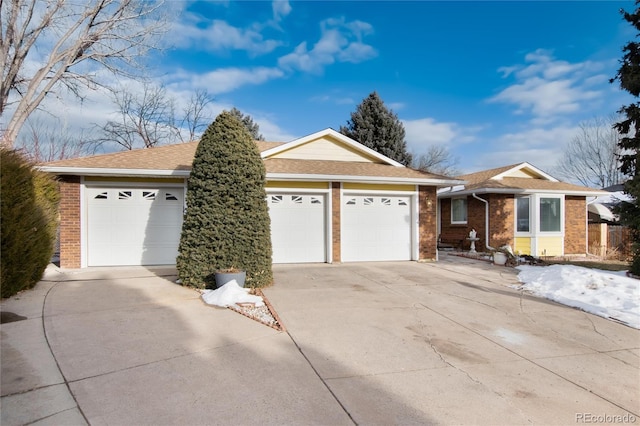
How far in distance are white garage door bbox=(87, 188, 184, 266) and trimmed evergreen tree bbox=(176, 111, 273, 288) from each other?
10.2ft

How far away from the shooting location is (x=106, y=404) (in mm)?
2768

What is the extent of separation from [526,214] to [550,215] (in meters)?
1.04

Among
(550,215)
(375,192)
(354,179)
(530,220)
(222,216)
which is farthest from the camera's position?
(550,215)

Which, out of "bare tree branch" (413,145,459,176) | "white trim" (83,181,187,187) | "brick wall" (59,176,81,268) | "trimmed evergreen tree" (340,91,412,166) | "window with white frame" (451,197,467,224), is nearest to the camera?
"brick wall" (59,176,81,268)

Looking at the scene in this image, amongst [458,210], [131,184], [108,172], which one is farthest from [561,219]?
[108,172]

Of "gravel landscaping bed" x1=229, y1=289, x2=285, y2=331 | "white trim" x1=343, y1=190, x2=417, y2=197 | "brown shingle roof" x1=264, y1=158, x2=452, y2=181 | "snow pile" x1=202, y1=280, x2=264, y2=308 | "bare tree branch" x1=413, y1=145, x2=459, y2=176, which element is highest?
"bare tree branch" x1=413, y1=145, x2=459, y2=176

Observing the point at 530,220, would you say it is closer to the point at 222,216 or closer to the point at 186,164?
the point at 222,216

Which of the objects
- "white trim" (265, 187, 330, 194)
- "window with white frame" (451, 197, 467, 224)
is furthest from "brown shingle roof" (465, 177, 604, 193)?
"white trim" (265, 187, 330, 194)

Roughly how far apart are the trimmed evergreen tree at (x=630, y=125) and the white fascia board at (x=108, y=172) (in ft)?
37.1

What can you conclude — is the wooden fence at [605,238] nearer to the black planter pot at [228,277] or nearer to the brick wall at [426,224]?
the brick wall at [426,224]

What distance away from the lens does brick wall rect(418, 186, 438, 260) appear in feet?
36.0

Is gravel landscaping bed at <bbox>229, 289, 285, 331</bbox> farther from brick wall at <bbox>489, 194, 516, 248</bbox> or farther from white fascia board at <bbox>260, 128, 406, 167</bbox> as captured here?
brick wall at <bbox>489, 194, 516, 248</bbox>

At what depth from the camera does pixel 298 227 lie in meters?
10.2

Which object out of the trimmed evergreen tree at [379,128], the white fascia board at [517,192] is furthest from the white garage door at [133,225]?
the trimmed evergreen tree at [379,128]
